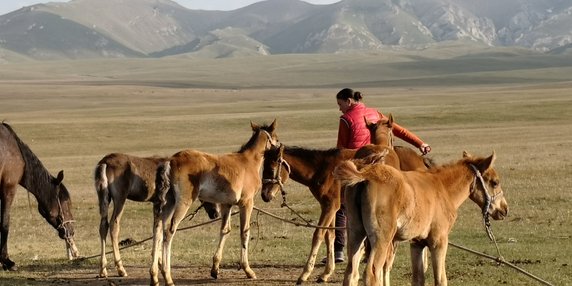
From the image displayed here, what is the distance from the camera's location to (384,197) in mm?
9203

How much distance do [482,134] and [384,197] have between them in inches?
1588

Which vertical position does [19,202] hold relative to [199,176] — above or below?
below

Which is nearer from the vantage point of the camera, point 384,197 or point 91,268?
point 384,197

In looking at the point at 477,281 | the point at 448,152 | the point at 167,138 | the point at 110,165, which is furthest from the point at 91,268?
the point at 167,138

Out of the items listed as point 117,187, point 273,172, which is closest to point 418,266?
point 273,172

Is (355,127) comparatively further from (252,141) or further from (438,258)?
(438,258)

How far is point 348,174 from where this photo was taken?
9.06 m

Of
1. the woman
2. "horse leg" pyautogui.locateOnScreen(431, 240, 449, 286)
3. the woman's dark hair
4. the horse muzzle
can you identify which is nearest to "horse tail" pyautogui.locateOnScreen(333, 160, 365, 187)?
"horse leg" pyautogui.locateOnScreen(431, 240, 449, 286)

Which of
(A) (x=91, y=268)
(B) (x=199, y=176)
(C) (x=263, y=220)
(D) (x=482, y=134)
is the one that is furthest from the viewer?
(D) (x=482, y=134)

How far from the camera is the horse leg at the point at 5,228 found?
13930mm

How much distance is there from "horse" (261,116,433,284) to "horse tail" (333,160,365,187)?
3.24m

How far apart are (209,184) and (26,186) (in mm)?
4417

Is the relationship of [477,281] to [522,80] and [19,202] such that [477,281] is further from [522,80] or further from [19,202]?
[522,80]

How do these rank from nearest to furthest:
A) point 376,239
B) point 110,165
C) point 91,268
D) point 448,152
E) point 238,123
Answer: point 376,239 < point 110,165 < point 91,268 < point 448,152 < point 238,123
